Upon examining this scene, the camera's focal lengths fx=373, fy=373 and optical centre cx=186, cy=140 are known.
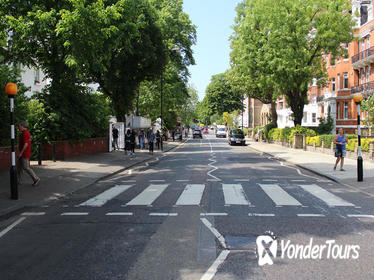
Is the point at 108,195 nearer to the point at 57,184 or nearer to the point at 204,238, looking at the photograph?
the point at 57,184

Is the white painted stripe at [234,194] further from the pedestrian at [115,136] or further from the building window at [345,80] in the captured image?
the building window at [345,80]

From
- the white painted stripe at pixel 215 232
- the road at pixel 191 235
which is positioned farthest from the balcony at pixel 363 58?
the white painted stripe at pixel 215 232

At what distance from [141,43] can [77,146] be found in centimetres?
961

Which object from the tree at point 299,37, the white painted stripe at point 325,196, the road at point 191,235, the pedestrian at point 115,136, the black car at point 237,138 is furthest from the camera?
the black car at point 237,138

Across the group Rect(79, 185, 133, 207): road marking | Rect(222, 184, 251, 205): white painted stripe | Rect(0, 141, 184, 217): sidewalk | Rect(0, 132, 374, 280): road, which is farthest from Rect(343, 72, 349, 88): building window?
Rect(79, 185, 133, 207): road marking

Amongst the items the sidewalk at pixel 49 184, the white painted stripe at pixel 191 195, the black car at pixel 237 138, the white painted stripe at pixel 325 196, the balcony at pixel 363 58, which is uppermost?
the balcony at pixel 363 58

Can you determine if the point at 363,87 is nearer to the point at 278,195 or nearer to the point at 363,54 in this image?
the point at 363,54

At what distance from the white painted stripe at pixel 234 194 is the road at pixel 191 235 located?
5 centimetres

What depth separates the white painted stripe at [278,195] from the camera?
29.0ft

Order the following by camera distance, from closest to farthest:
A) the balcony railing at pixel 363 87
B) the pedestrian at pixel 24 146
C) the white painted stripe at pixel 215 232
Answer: the white painted stripe at pixel 215 232 < the pedestrian at pixel 24 146 < the balcony railing at pixel 363 87

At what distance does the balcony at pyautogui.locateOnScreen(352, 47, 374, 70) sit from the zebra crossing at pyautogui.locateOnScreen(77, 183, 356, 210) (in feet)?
95.5

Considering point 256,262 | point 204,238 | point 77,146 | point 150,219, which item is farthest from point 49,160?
point 256,262

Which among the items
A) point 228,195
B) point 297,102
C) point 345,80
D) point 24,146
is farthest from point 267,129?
point 24,146

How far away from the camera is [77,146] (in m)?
21.8
